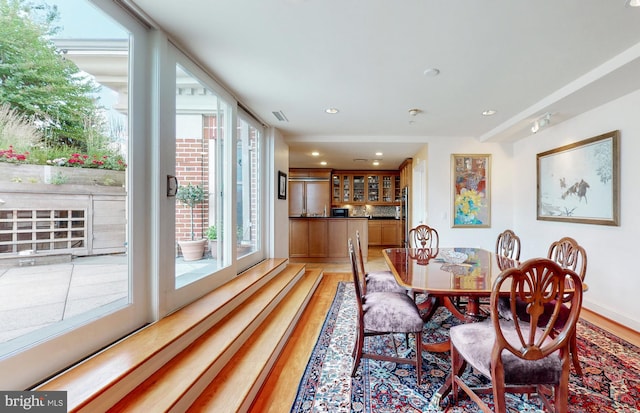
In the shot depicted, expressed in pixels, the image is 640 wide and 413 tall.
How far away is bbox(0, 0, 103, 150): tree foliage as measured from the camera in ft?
3.82

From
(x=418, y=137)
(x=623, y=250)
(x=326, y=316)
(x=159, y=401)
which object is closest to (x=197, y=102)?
(x=159, y=401)

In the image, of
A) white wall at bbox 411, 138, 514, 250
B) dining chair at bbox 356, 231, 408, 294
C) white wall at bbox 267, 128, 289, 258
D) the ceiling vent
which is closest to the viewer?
dining chair at bbox 356, 231, 408, 294

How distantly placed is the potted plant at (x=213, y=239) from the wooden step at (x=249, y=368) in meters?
0.85

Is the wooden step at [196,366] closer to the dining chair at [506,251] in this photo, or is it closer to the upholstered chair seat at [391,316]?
the upholstered chair seat at [391,316]

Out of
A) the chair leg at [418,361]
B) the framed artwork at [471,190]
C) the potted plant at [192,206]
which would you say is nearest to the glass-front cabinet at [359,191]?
the framed artwork at [471,190]

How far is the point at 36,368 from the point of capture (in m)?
1.21

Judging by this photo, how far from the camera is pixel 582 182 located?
10.3 feet

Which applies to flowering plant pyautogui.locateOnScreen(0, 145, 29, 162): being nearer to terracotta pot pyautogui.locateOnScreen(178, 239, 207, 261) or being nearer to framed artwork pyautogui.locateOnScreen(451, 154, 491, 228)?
terracotta pot pyautogui.locateOnScreen(178, 239, 207, 261)

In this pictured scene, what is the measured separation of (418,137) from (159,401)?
4.67 m

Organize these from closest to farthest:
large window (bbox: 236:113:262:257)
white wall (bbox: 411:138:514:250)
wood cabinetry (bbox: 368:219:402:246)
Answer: large window (bbox: 236:113:262:257)
white wall (bbox: 411:138:514:250)
wood cabinetry (bbox: 368:219:402:246)

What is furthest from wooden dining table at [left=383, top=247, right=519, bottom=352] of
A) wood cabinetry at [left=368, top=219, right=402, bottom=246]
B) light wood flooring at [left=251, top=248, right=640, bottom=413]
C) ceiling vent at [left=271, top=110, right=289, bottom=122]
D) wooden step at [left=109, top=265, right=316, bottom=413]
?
wood cabinetry at [left=368, top=219, right=402, bottom=246]

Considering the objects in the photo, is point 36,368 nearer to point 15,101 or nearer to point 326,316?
point 15,101

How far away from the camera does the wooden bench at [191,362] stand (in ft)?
4.05

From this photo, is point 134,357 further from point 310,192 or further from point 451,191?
point 310,192
